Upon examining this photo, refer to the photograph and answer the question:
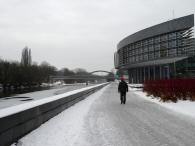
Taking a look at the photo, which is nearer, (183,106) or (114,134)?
(114,134)

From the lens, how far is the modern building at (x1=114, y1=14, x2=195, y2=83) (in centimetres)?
8444

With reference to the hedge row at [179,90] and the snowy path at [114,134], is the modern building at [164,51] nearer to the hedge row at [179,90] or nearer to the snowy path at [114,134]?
the hedge row at [179,90]

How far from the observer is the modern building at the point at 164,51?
84438 millimetres

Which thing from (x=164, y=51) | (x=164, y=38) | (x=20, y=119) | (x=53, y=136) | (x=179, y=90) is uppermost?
(x=164, y=38)

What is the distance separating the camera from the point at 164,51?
94.9m

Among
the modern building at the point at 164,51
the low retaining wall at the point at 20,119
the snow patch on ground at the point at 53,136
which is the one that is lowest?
the snow patch on ground at the point at 53,136

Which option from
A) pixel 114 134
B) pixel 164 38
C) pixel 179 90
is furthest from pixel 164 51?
pixel 114 134

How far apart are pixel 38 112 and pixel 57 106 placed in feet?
14.7

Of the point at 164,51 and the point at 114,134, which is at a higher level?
the point at 164,51

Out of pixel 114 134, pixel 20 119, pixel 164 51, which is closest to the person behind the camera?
pixel 20 119

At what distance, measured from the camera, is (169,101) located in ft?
70.9

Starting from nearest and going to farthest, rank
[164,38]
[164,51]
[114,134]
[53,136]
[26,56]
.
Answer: [53,136] < [114,134] < [164,51] < [164,38] < [26,56]

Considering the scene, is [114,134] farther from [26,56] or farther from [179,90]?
[26,56]

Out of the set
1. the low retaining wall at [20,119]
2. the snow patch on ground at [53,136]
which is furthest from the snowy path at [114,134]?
the low retaining wall at [20,119]
